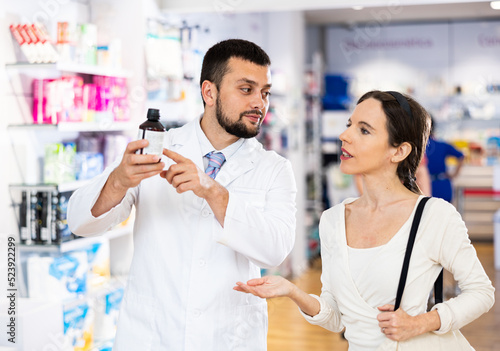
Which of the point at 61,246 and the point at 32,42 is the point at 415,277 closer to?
the point at 61,246

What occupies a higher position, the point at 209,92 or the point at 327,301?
the point at 209,92

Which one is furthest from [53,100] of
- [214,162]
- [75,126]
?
[214,162]

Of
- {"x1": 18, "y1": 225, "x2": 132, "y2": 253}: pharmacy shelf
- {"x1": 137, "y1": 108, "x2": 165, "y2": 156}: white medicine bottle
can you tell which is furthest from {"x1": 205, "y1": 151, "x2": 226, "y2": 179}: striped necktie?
{"x1": 18, "y1": 225, "x2": 132, "y2": 253}: pharmacy shelf

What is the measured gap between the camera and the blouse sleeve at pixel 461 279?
169 cm

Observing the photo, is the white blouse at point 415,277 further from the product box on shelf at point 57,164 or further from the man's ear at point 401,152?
the product box on shelf at point 57,164

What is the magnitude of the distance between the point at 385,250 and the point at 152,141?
27.5 inches

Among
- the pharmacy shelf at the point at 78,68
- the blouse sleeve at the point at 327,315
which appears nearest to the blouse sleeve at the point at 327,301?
the blouse sleeve at the point at 327,315

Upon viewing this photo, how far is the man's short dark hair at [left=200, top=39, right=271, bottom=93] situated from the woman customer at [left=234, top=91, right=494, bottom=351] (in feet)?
1.44

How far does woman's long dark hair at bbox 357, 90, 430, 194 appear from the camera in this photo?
6.02ft

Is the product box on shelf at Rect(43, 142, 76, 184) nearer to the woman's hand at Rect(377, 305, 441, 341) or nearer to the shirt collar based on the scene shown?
the shirt collar

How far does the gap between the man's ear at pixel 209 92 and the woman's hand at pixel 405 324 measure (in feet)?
3.06

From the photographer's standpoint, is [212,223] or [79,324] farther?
[79,324]

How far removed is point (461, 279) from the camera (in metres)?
1.72

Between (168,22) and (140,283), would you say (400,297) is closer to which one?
(140,283)
